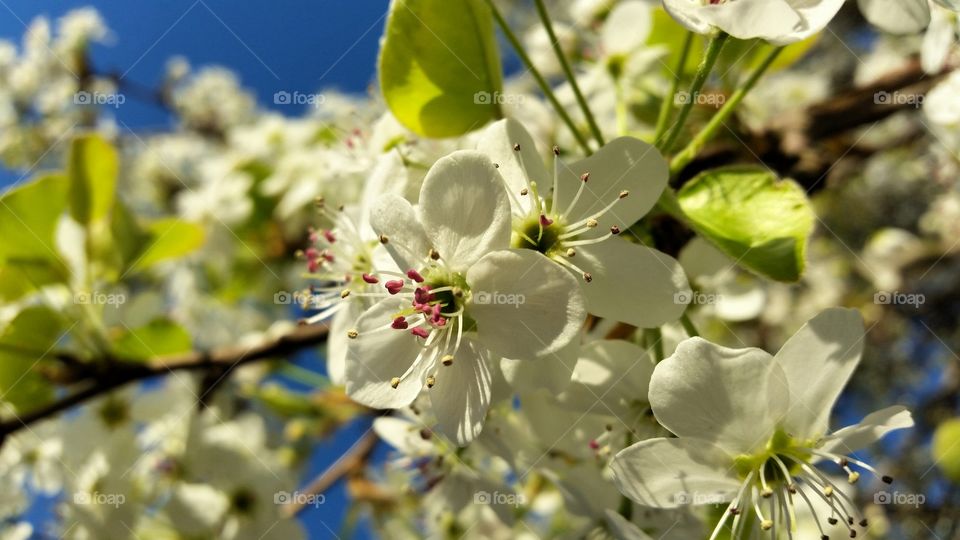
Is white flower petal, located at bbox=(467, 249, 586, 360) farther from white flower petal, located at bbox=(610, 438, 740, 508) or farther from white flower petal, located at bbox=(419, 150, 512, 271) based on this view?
white flower petal, located at bbox=(610, 438, 740, 508)

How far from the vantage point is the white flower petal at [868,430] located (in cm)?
70

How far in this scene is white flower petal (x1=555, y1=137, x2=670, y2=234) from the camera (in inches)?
28.6

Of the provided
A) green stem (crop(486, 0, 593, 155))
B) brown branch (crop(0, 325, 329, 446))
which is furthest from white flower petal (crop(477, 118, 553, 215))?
brown branch (crop(0, 325, 329, 446))

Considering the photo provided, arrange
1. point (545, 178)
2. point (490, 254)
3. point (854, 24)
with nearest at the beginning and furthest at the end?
1. point (490, 254)
2. point (545, 178)
3. point (854, 24)

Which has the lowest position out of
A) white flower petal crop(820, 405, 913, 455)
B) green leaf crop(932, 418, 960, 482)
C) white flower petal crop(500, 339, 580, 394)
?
green leaf crop(932, 418, 960, 482)

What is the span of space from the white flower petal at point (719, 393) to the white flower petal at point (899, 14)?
40 cm

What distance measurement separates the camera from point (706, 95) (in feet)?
3.83

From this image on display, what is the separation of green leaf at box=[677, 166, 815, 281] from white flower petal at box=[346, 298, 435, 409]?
315 millimetres

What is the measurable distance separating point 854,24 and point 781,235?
2.66 metres

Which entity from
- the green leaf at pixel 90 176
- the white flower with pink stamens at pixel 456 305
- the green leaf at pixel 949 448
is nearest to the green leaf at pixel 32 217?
the green leaf at pixel 90 176

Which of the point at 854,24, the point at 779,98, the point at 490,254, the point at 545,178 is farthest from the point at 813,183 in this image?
the point at 854,24

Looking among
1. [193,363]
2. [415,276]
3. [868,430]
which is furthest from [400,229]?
[193,363]

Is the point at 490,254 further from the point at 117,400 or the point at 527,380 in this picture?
the point at 117,400

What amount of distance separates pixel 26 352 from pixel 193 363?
256mm
